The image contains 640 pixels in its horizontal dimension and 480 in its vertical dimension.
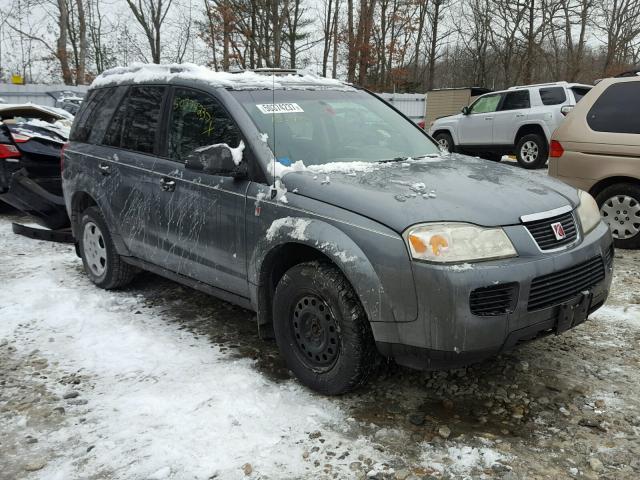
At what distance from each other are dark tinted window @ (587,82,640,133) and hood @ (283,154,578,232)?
2.97m

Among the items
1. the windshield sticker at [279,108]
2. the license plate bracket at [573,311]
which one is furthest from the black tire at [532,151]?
the license plate bracket at [573,311]

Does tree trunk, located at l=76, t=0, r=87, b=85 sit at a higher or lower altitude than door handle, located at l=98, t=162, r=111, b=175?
higher

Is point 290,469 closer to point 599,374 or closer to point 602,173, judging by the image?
point 599,374

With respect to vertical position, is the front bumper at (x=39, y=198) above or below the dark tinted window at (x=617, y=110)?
below

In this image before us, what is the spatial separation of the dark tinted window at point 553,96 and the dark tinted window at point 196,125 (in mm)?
10765

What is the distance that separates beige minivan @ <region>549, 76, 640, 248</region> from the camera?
5.88m

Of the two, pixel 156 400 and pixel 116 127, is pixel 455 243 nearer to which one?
pixel 156 400

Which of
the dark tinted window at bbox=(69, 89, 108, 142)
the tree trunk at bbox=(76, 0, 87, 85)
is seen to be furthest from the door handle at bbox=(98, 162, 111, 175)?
the tree trunk at bbox=(76, 0, 87, 85)

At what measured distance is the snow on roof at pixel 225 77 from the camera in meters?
3.88

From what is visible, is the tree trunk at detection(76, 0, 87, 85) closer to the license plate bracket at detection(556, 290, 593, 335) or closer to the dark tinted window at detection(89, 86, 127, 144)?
the dark tinted window at detection(89, 86, 127, 144)

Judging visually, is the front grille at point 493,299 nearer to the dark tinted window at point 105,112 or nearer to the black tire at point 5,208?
the dark tinted window at point 105,112

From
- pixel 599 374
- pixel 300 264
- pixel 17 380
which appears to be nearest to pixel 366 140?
pixel 300 264

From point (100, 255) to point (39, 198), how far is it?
216cm

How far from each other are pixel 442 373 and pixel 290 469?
1308 millimetres
